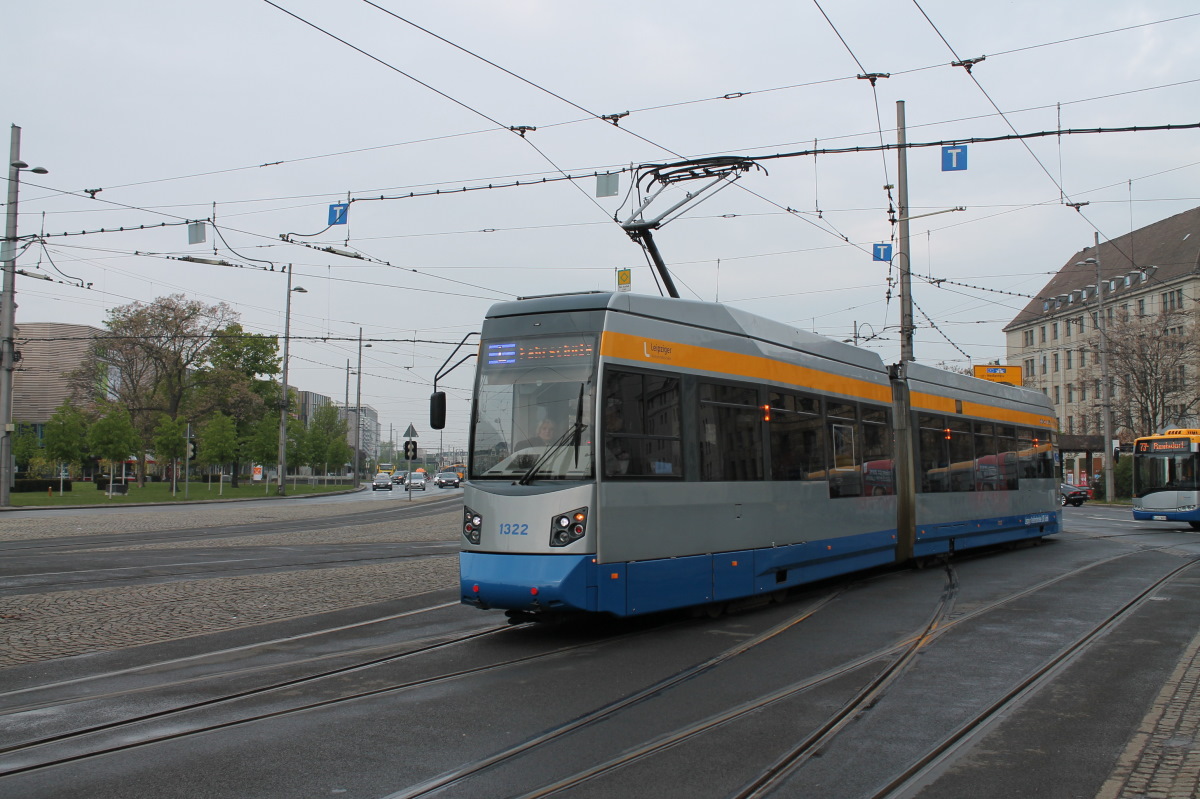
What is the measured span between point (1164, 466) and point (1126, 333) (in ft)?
75.1

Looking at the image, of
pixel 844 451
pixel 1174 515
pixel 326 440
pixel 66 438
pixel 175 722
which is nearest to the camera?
pixel 175 722

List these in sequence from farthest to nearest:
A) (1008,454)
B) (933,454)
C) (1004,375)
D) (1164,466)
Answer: (1164,466) < (1004,375) < (1008,454) < (933,454)

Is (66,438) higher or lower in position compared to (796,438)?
higher

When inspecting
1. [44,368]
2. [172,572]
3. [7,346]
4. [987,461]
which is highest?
[44,368]

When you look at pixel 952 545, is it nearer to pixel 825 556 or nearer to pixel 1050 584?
pixel 1050 584

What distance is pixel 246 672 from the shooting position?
752 centimetres

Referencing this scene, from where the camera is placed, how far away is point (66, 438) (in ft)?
161

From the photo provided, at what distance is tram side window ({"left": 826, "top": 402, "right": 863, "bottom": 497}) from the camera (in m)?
12.4

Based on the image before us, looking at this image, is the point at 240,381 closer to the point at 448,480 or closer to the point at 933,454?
the point at 448,480

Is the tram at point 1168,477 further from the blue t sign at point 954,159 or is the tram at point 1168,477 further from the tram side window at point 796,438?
the tram side window at point 796,438

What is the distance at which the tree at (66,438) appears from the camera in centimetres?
4891

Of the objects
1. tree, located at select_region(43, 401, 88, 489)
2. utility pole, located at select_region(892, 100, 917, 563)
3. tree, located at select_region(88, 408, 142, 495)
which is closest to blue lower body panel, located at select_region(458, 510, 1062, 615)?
utility pole, located at select_region(892, 100, 917, 563)

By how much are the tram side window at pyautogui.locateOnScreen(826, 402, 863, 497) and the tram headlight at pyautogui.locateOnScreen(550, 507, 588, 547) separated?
4.90 m

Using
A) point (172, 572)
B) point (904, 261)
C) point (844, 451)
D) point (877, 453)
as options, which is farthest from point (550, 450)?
point (904, 261)
